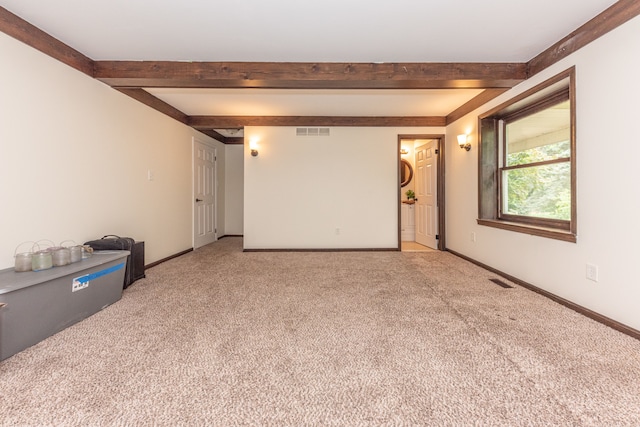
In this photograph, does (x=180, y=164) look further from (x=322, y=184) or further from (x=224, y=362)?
(x=224, y=362)

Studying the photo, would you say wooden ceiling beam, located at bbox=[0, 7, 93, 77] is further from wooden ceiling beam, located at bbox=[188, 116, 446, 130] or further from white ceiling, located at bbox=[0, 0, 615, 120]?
wooden ceiling beam, located at bbox=[188, 116, 446, 130]

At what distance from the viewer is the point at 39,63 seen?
2332 millimetres

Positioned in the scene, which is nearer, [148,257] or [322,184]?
[148,257]

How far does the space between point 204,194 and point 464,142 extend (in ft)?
15.1

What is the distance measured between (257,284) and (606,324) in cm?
295

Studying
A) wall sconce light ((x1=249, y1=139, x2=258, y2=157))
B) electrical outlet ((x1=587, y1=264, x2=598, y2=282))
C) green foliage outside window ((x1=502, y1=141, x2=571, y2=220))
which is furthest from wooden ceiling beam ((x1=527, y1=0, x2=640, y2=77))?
wall sconce light ((x1=249, y1=139, x2=258, y2=157))

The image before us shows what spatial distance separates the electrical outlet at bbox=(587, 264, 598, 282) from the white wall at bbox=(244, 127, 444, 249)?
2787 mm

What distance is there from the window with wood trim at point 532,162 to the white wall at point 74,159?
439 centimetres

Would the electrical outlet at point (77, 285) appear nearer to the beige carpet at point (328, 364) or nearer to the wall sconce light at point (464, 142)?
the beige carpet at point (328, 364)

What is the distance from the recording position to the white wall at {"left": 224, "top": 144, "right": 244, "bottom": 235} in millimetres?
6809

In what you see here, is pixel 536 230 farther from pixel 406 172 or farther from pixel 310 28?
pixel 406 172

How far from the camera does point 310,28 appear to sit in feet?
7.66

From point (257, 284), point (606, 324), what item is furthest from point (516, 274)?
point (257, 284)

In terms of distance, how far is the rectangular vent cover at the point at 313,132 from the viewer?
4898mm
